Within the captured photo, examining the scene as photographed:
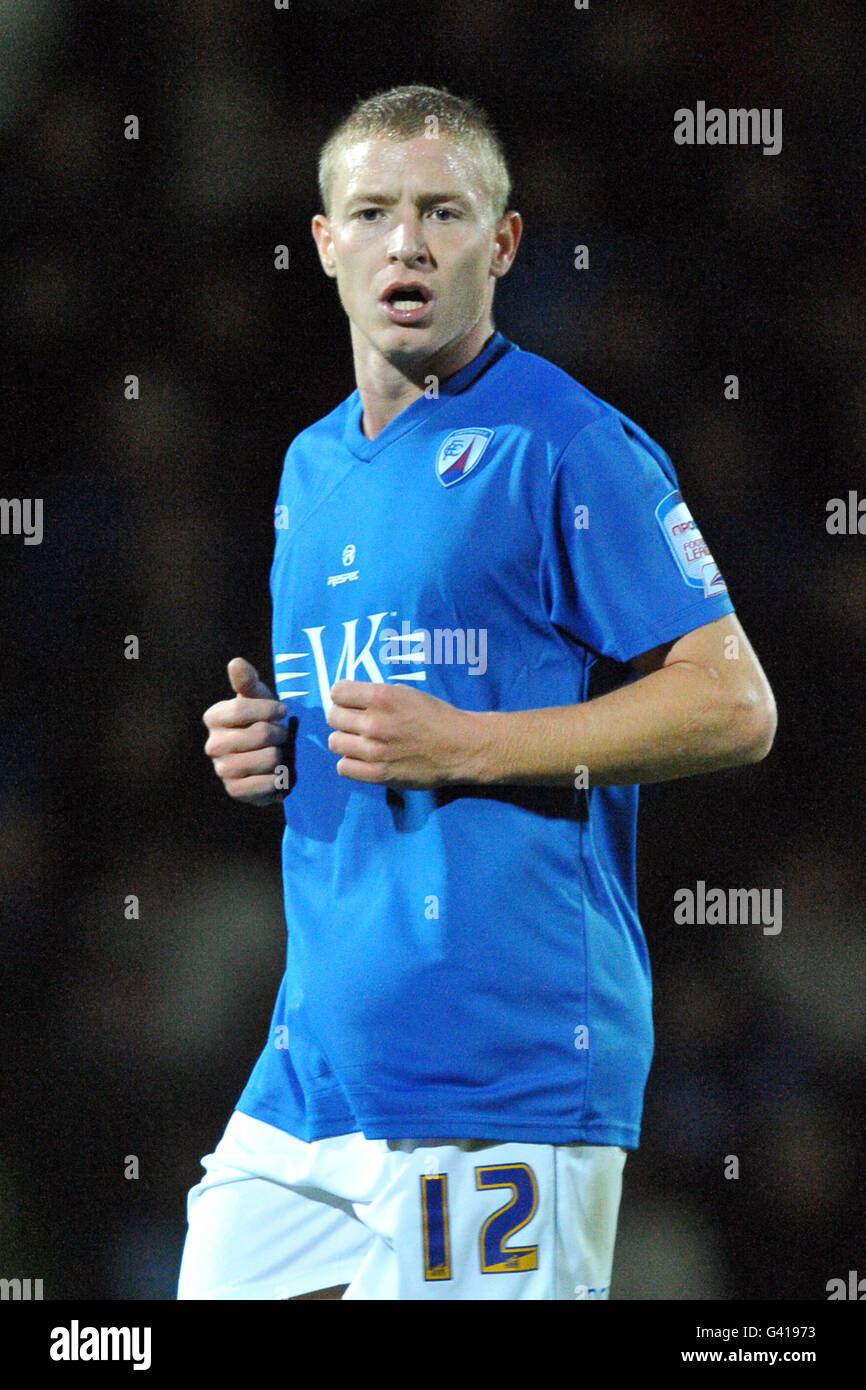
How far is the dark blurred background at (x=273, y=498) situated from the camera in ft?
6.55

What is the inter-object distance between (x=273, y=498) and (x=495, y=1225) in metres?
1.03

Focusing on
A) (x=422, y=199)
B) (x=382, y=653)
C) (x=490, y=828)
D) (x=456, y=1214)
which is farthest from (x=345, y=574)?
(x=456, y=1214)

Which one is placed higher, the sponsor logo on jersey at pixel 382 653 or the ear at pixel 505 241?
the ear at pixel 505 241

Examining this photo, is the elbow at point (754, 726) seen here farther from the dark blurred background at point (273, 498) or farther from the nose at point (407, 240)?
the nose at point (407, 240)

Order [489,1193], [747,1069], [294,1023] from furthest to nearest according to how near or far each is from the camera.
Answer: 1. [747,1069]
2. [294,1023]
3. [489,1193]

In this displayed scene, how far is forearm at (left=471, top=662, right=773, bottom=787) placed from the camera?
58.1 inches

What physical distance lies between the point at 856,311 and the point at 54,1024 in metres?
1.43

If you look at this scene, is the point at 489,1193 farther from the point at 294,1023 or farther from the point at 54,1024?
the point at 54,1024

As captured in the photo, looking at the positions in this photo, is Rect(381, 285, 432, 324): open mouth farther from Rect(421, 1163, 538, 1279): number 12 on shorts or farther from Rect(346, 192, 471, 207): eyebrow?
Rect(421, 1163, 538, 1279): number 12 on shorts

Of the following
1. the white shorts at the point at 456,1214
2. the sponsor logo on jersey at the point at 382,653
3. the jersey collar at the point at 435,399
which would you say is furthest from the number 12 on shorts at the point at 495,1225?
the jersey collar at the point at 435,399

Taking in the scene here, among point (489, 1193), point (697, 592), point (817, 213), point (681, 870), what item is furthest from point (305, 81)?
point (489, 1193)

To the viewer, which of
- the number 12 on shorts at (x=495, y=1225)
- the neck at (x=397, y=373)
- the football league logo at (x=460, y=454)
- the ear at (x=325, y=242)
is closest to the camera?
the number 12 on shorts at (x=495, y=1225)

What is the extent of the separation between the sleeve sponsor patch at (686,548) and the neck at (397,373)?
300 millimetres
